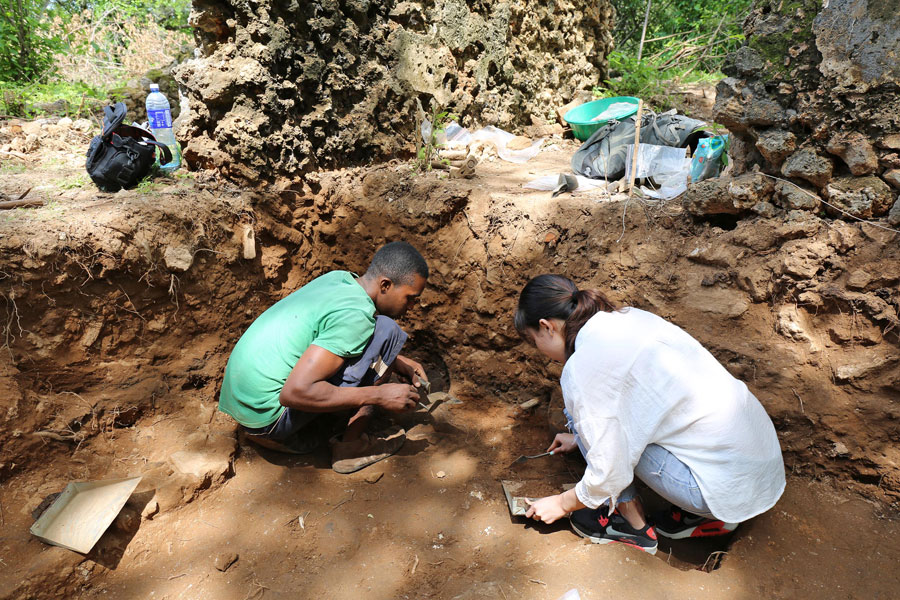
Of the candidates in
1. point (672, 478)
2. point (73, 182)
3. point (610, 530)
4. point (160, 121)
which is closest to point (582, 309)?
point (672, 478)

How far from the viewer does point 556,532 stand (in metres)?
2.15

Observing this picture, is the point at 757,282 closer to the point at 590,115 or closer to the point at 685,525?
the point at 685,525

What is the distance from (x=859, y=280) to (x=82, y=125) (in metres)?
5.20

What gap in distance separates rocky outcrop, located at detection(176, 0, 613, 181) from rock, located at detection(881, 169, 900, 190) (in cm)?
295

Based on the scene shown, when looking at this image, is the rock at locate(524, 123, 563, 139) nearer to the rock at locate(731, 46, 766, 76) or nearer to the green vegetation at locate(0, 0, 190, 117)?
the rock at locate(731, 46, 766, 76)

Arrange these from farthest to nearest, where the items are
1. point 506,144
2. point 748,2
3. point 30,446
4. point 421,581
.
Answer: point 748,2 < point 506,144 < point 30,446 < point 421,581

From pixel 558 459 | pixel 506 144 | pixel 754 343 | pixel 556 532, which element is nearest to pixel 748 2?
pixel 506 144

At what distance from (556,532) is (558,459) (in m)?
0.53

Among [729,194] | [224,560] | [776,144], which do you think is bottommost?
[224,560]

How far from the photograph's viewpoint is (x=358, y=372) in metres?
2.46

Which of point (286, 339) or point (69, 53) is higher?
point (69, 53)

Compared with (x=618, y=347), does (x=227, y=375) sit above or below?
below

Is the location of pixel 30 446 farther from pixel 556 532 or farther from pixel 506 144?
pixel 506 144

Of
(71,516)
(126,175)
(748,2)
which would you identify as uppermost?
(748,2)
